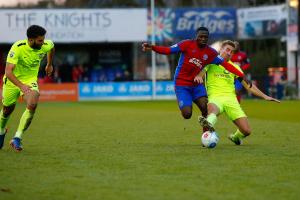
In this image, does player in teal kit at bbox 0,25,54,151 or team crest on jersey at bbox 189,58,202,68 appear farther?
team crest on jersey at bbox 189,58,202,68

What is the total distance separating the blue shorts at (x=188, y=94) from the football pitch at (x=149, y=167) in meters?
0.73

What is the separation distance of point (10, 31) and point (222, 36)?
44.0 feet

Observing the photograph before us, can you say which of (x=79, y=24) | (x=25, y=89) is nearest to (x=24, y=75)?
(x=25, y=89)

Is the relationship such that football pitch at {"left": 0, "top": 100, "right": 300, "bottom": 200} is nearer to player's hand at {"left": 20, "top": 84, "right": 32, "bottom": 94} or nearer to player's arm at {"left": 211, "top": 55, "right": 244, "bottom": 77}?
player's hand at {"left": 20, "top": 84, "right": 32, "bottom": 94}

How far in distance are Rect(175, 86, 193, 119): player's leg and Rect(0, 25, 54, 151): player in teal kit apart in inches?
93.1

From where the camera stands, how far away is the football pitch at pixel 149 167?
26.1 feet

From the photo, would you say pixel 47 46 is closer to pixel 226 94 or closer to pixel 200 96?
pixel 200 96

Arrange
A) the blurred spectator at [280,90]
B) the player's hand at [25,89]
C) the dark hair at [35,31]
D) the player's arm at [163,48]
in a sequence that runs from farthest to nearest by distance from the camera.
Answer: the blurred spectator at [280,90] → the player's arm at [163,48] → the dark hair at [35,31] → the player's hand at [25,89]

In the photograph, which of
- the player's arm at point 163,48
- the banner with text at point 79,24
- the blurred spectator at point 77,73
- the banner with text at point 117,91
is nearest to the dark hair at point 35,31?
the player's arm at point 163,48

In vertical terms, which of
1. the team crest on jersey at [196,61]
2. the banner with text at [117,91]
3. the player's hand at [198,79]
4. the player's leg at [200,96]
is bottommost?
the banner with text at [117,91]

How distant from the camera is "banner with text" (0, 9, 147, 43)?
4872cm

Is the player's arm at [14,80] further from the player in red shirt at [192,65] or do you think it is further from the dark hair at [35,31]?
the player in red shirt at [192,65]

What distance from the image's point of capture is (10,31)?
48562 millimetres

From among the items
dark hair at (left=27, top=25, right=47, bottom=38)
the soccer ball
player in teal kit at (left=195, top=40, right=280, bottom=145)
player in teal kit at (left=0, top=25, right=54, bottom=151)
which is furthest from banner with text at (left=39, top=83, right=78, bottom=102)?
the soccer ball
